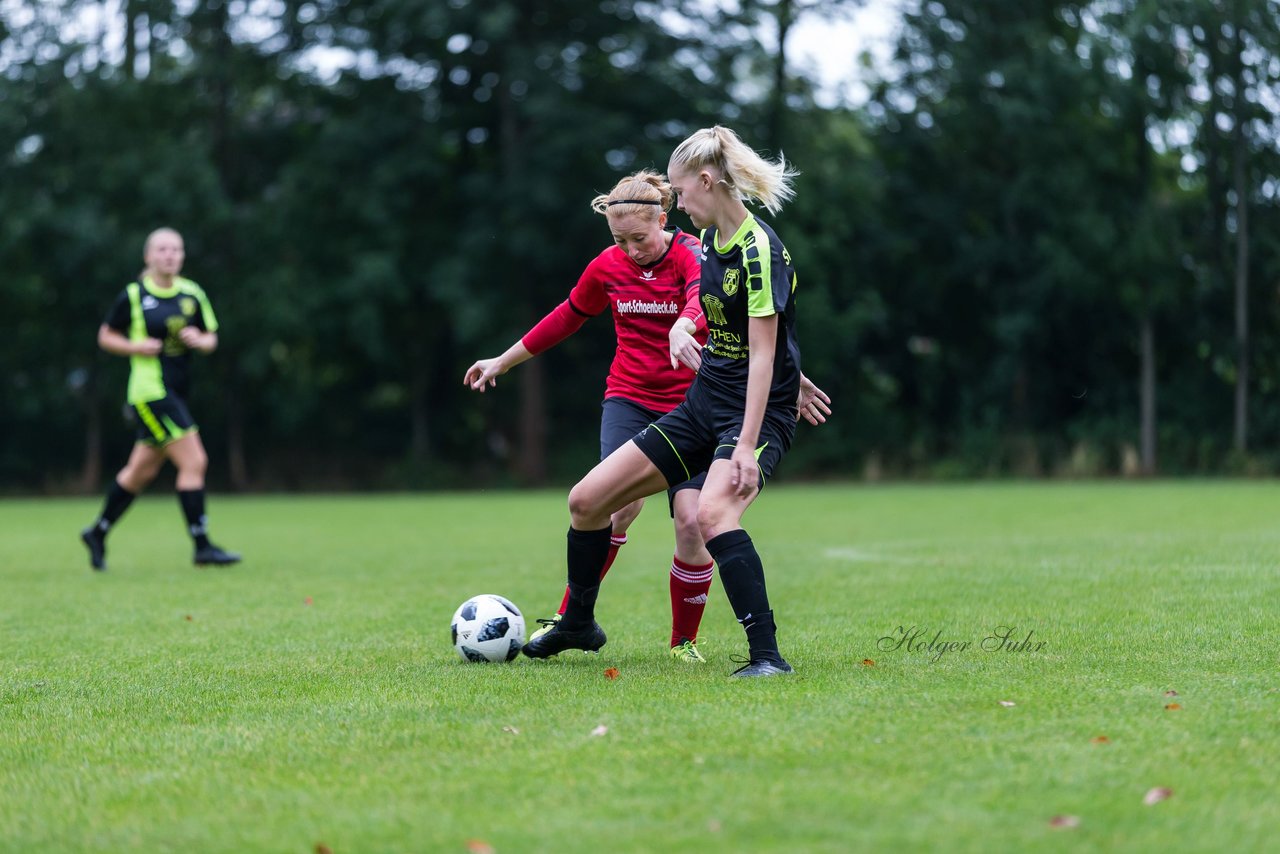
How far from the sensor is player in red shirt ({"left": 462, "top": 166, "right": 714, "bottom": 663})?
6086mm

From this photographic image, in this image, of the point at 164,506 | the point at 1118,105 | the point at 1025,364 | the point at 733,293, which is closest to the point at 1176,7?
the point at 1118,105

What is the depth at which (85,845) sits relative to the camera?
3.31 meters

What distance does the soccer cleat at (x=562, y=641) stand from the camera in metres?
6.06

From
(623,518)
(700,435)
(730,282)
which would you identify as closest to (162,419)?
(623,518)

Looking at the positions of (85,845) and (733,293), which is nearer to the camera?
(85,845)

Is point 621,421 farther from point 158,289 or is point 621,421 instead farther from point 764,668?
point 158,289

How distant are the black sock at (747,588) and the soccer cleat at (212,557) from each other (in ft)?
21.7

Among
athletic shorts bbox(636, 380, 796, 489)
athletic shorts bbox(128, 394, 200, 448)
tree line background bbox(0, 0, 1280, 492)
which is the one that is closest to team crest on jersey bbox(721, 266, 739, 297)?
athletic shorts bbox(636, 380, 796, 489)

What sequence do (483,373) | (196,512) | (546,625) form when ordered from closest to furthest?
(483,373)
(546,625)
(196,512)

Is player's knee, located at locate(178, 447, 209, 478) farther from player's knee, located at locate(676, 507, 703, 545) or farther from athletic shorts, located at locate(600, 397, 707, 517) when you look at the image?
player's knee, located at locate(676, 507, 703, 545)

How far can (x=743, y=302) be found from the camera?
5.41 metres

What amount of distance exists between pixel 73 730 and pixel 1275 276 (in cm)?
2933

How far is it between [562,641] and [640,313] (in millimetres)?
1423

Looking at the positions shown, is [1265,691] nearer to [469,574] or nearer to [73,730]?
[73,730]
